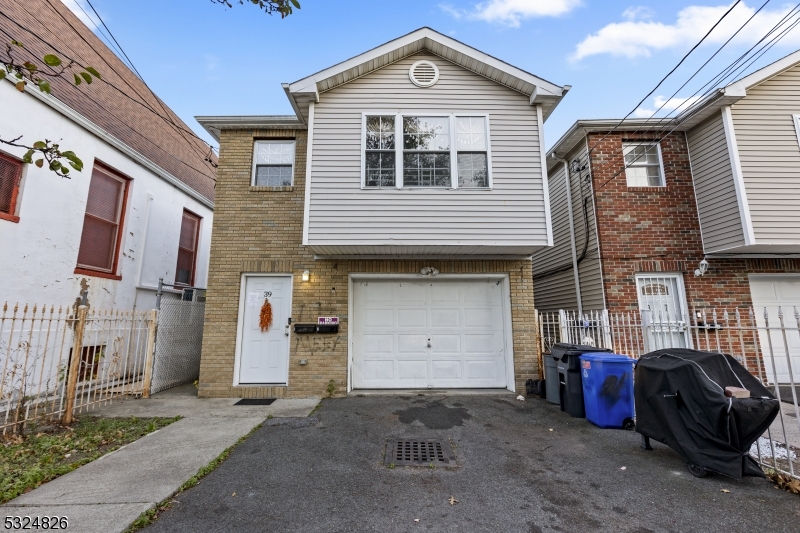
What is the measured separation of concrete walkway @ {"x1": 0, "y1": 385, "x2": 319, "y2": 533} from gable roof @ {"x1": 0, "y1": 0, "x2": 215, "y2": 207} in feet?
18.4

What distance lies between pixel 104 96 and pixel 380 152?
7.35 meters

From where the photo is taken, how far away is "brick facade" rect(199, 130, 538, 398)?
22.5ft

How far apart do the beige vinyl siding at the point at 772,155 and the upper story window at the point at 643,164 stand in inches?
55.1

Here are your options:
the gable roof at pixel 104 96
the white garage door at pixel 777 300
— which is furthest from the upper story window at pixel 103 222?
the white garage door at pixel 777 300

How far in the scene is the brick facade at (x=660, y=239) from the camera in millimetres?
7613

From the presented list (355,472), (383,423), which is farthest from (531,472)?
(383,423)

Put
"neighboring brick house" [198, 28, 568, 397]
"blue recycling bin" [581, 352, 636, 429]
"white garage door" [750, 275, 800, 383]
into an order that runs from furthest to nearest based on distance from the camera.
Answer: "white garage door" [750, 275, 800, 383], "neighboring brick house" [198, 28, 568, 397], "blue recycling bin" [581, 352, 636, 429]

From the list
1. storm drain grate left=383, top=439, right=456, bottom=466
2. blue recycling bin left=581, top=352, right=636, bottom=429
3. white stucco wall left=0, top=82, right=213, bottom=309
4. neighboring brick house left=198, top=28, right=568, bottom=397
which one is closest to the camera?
storm drain grate left=383, top=439, right=456, bottom=466

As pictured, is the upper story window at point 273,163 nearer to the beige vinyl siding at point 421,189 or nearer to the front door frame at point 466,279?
the beige vinyl siding at point 421,189

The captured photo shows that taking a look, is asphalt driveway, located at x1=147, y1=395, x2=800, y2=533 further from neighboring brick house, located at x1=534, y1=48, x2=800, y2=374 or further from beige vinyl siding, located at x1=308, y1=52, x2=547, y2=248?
neighboring brick house, located at x1=534, y1=48, x2=800, y2=374

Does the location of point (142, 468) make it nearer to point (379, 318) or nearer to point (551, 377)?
point (379, 318)

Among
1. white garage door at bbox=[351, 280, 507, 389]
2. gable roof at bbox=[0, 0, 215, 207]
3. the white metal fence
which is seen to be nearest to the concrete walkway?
white garage door at bbox=[351, 280, 507, 389]

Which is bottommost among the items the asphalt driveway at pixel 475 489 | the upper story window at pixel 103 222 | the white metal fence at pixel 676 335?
the asphalt driveway at pixel 475 489

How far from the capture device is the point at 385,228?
21.2 feet
